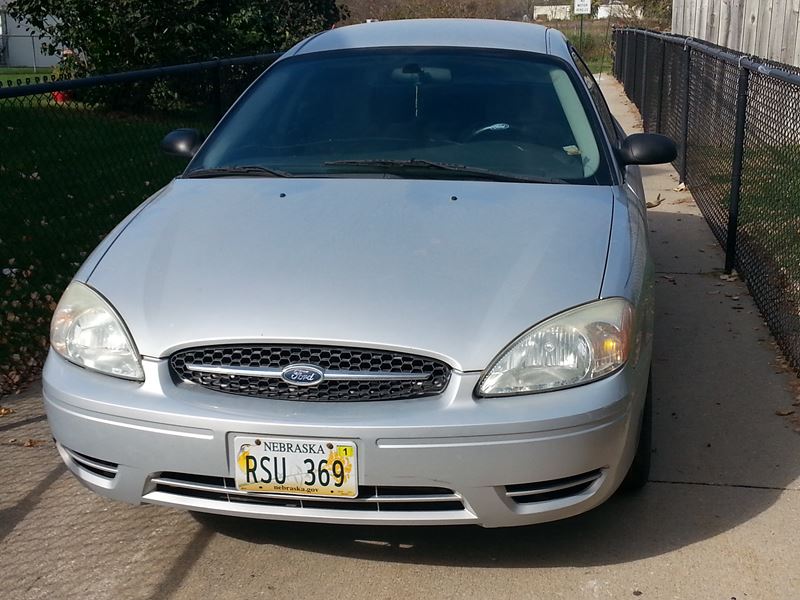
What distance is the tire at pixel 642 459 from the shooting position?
12.3 ft

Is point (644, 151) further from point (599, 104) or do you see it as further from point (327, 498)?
point (327, 498)

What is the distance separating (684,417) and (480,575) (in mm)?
1628

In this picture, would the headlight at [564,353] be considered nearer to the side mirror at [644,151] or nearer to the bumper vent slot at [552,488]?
the bumper vent slot at [552,488]

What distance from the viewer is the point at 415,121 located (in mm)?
4461

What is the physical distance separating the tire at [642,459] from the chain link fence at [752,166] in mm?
1636

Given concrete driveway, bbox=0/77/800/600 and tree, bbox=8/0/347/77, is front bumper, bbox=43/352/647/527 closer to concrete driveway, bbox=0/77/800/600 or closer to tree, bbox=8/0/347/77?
concrete driveway, bbox=0/77/800/600

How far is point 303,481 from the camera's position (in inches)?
120

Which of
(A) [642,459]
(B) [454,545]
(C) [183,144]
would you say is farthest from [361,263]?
(C) [183,144]

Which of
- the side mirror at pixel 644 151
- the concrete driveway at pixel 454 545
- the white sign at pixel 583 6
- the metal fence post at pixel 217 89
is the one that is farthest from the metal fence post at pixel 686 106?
the white sign at pixel 583 6

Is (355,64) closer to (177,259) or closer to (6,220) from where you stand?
(177,259)

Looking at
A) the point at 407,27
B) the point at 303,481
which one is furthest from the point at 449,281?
the point at 407,27

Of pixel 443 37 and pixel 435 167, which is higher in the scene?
pixel 443 37

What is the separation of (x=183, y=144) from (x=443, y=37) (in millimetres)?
1318

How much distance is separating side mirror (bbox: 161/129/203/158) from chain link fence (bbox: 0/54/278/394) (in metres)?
1.11
